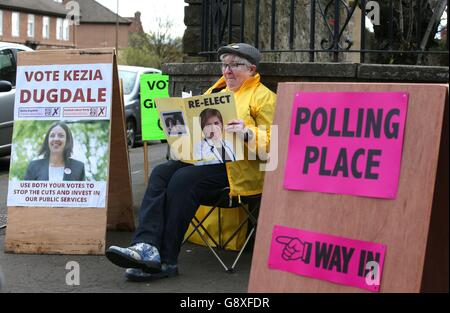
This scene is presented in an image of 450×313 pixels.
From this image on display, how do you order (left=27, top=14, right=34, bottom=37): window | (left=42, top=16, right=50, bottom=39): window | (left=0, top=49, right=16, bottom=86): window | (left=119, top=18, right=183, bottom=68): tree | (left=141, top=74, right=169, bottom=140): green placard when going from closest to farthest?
1. (left=141, top=74, right=169, bottom=140): green placard
2. (left=0, top=49, right=16, bottom=86): window
3. (left=119, top=18, right=183, bottom=68): tree
4. (left=27, top=14, right=34, bottom=37): window
5. (left=42, top=16, right=50, bottom=39): window

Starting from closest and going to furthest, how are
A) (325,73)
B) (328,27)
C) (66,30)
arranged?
(325,73) < (328,27) < (66,30)

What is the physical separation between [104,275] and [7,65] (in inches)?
261

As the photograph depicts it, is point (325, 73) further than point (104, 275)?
Yes

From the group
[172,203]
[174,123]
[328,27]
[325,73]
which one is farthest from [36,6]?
[172,203]

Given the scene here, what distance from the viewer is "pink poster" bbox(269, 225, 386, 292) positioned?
129 inches

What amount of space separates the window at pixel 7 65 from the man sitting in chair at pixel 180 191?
6473mm

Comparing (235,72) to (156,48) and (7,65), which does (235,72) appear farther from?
(156,48)

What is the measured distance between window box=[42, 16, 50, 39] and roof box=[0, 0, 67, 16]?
24.1 inches

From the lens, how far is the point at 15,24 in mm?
64188

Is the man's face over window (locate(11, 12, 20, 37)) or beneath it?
beneath

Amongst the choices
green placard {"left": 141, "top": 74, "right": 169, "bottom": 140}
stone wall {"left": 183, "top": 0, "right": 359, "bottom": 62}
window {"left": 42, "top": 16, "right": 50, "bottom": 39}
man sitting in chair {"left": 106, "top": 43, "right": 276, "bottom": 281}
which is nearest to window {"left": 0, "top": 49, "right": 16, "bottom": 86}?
green placard {"left": 141, "top": 74, "right": 169, "bottom": 140}

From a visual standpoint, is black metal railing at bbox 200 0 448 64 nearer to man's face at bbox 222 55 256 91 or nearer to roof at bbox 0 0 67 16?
man's face at bbox 222 55 256 91

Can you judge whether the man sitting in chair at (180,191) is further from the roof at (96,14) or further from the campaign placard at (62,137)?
the roof at (96,14)

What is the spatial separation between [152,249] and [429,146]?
A: 2234 millimetres
